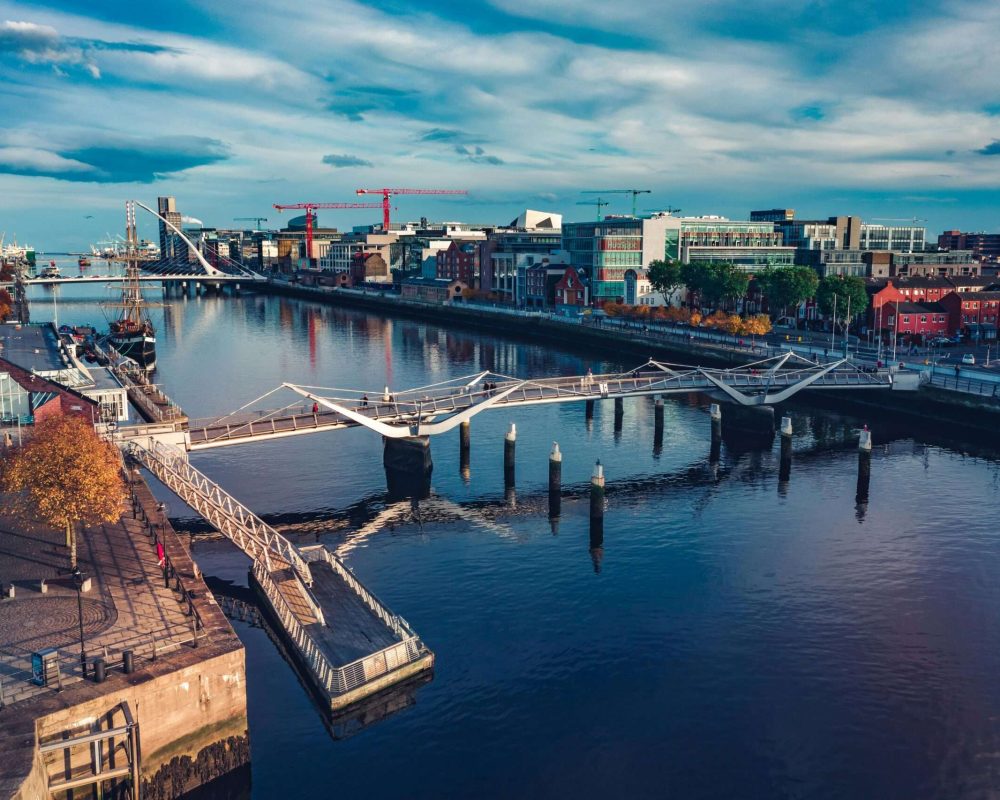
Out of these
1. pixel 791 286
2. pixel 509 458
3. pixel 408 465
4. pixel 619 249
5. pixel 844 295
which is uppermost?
pixel 619 249

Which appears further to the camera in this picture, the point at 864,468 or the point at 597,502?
the point at 864,468

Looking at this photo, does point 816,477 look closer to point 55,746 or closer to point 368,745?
point 368,745

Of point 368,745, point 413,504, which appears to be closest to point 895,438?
point 413,504

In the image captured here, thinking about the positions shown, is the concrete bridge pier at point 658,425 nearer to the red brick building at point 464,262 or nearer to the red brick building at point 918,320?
the red brick building at point 918,320

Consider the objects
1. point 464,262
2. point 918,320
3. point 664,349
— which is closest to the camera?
point 918,320

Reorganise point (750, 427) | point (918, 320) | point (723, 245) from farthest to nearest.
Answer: point (723, 245)
point (918, 320)
point (750, 427)

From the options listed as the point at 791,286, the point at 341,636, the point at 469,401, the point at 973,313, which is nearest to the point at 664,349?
the point at 791,286

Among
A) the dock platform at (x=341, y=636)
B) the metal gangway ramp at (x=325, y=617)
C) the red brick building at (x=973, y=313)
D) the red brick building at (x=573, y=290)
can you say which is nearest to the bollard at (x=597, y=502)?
the metal gangway ramp at (x=325, y=617)

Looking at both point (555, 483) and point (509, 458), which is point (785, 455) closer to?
point (555, 483)

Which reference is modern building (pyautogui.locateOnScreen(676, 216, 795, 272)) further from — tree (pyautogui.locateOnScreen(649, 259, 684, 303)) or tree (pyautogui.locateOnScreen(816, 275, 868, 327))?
tree (pyautogui.locateOnScreen(816, 275, 868, 327))
